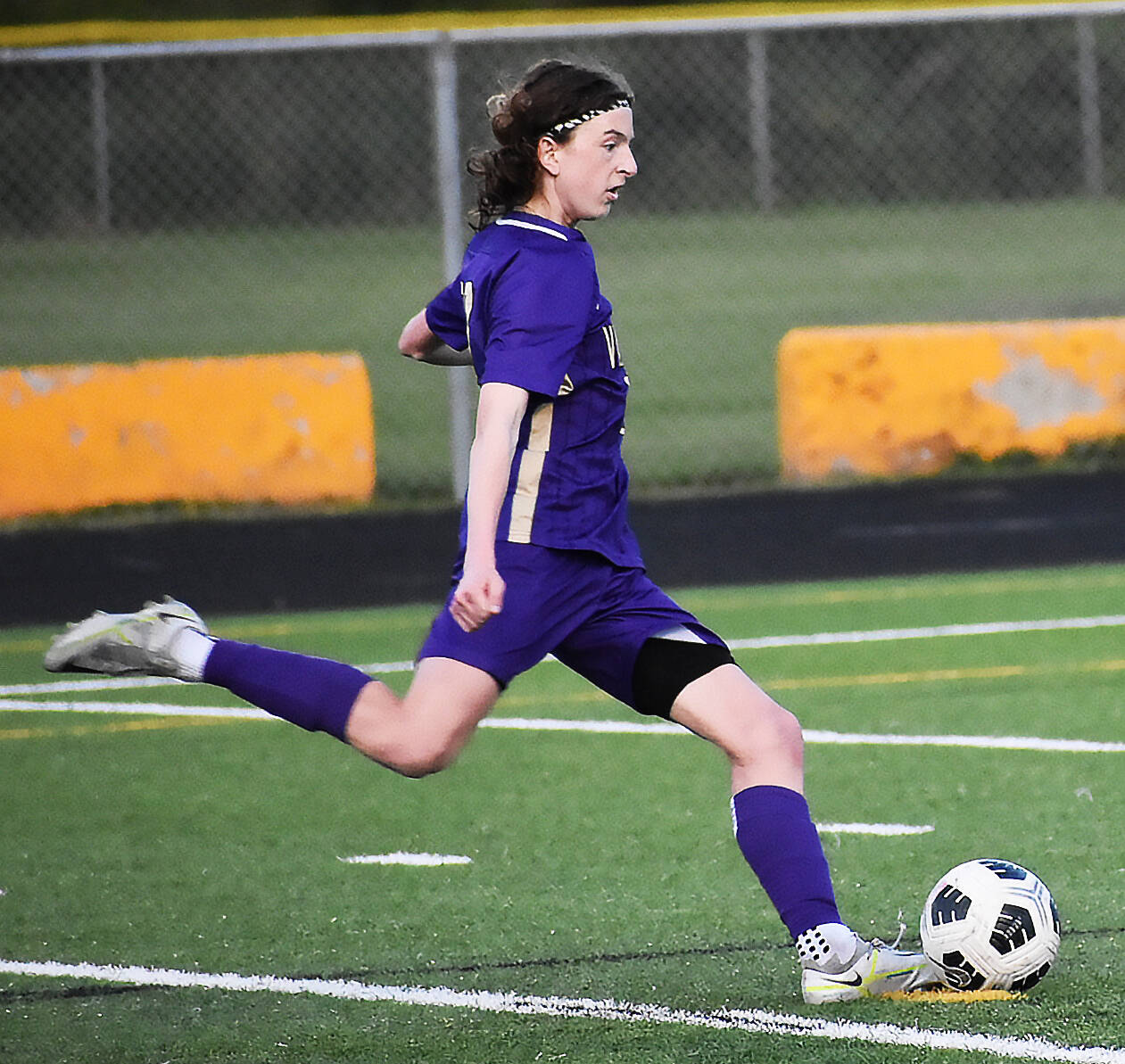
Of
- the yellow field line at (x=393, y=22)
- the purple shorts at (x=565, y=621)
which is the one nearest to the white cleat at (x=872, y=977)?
the purple shorts at (x=565, y=621)

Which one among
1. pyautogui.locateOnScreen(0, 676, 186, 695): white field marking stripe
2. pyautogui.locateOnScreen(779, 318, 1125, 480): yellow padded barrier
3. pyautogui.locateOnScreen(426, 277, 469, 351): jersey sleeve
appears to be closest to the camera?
pyautogui.locateOnScreen(426, 277, 469, 351): jersey sleeve

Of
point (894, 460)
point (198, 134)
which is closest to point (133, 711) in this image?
point (894, 460)

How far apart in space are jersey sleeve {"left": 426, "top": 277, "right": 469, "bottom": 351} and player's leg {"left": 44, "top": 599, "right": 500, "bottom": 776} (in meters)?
0.74

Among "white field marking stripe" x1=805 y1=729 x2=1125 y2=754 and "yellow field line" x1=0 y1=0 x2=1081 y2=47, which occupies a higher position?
"yellow field line" x1=0 y1=0 x2=1081 y2=47

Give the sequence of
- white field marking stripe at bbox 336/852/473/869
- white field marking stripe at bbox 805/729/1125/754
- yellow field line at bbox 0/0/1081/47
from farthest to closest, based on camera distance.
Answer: yellow field line at bbox 0/0/1081/47, white field marking stripe at bbox 805/729/1125/754, white field marking stripe at bbox 336/852/473/869

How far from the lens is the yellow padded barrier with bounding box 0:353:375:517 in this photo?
38.8ft

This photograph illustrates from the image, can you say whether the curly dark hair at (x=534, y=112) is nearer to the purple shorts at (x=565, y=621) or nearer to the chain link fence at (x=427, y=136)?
the purple shorts at (x=565, y=621)

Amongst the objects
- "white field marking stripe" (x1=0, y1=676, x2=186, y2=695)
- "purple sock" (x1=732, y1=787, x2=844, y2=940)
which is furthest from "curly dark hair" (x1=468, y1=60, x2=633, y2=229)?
"white field marking stripe" (x1=0, y1=676, x2=186, y2=695)

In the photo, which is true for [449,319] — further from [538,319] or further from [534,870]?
[534,870]

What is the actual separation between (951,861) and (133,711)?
11.7 feet

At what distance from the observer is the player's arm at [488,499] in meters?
3.82

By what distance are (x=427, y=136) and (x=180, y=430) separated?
8.68 m

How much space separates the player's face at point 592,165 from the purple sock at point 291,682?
105cm

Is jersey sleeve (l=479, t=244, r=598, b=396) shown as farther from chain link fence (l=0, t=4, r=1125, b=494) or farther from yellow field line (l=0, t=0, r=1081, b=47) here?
yellow field line (l=0, t=0, r=1081, b=47)
